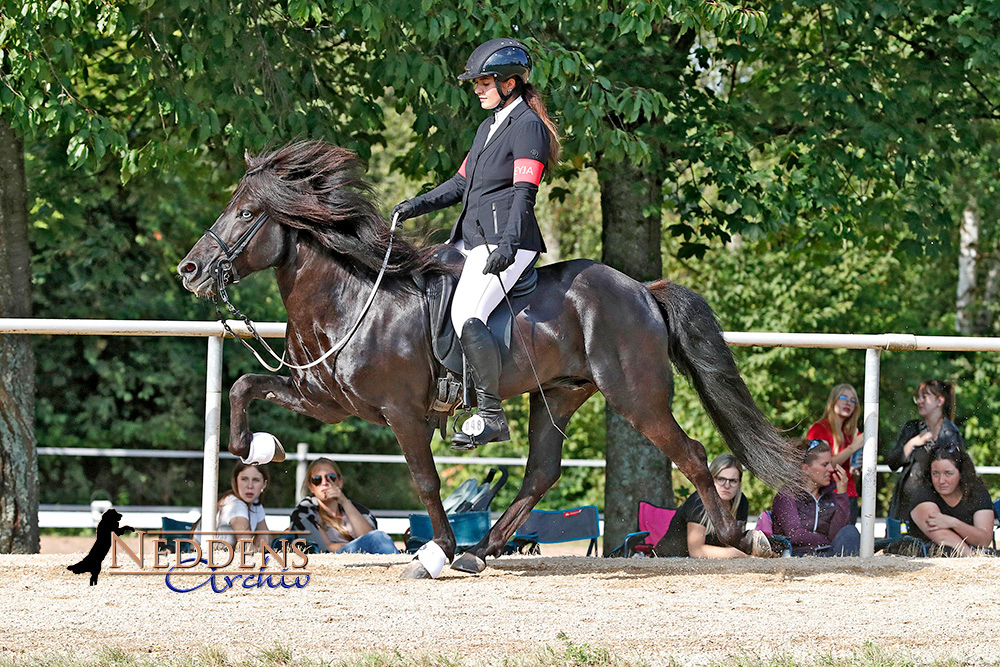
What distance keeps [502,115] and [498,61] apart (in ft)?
0.96

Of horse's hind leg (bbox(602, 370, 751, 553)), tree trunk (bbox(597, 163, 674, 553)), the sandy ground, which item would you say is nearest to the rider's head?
horse's hind leg (bbox(602, 370, 751, 553))

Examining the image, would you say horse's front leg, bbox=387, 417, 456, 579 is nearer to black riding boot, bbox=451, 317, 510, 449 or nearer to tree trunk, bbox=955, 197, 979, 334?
black riding boot, bbox=451, 317, 510, 449

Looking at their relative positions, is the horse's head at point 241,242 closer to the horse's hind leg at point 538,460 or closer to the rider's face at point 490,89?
the rider's face at point 490,89

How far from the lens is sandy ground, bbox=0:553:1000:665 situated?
447 cm

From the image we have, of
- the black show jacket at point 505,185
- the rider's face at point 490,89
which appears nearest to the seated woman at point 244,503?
the black show jacket at point 505,185

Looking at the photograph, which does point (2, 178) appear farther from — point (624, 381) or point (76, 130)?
point (624, 381)

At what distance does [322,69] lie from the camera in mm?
9273

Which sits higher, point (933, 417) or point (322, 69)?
point (322, 69)

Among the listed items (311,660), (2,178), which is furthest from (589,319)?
(2,178)

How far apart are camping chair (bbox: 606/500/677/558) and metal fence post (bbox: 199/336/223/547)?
2616 mm

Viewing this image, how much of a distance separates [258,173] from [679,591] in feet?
9.72

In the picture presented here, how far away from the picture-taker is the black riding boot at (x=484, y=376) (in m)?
5.98

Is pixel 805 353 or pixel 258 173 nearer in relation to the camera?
pixel 258 173

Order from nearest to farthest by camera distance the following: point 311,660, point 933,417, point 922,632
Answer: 1. point 311,660
2. point 922,632
3. point 933,417
